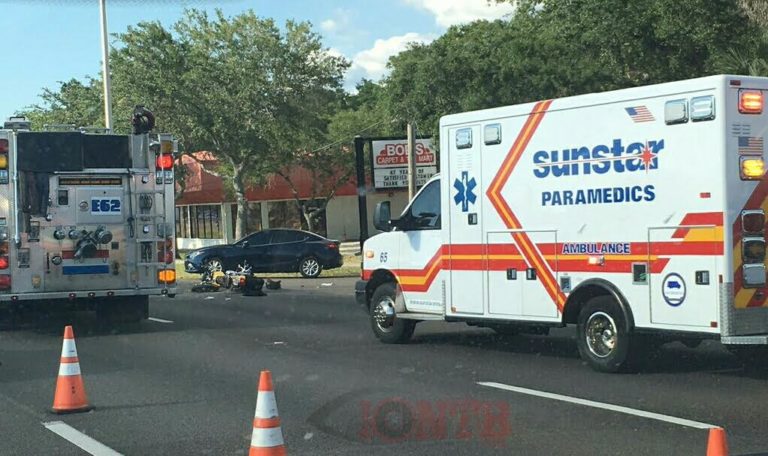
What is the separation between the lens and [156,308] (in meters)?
19.3

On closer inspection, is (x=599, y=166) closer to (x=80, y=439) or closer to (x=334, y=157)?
(x=80, y=439)

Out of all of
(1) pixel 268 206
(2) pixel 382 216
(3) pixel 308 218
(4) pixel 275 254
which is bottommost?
(4) pixel 275 254

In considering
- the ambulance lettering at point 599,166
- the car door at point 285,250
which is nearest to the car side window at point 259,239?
the car door at point 285,250

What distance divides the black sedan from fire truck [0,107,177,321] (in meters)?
11.7

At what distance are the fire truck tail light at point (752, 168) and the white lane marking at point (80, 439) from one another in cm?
596

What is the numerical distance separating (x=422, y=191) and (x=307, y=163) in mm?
35662

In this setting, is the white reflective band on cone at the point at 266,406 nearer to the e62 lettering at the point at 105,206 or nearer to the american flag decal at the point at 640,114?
the american flag decal at the point at 640,114

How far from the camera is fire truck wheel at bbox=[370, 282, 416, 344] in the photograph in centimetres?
1284

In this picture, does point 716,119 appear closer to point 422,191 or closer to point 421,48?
point 422,191

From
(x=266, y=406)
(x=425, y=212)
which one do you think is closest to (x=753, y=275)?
(x=425, y=212)

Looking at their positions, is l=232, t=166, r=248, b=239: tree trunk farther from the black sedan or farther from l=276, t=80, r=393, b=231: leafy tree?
the black sedan

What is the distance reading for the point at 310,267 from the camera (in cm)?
2791

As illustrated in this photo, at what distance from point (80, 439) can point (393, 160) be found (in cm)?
2133

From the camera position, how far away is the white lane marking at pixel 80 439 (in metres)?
7.06
